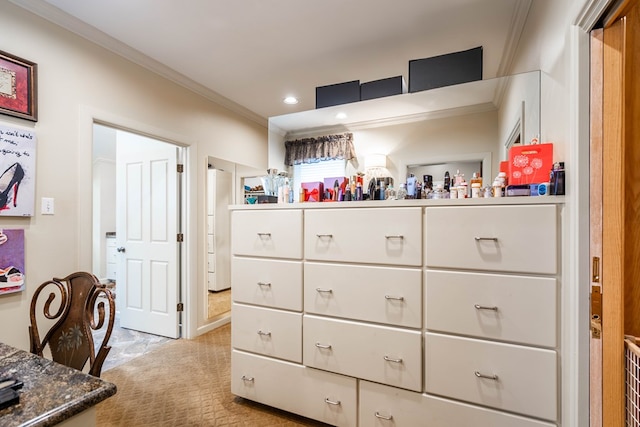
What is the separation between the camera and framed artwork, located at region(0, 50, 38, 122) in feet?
5.92

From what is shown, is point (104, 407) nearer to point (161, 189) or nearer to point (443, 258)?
point (161, 189)

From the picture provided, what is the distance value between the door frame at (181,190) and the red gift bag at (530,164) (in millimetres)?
2865

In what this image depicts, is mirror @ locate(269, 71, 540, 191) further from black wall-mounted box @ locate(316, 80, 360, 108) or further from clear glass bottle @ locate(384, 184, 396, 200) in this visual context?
clear glass bottle @ locate(384, 184, 396, 200)

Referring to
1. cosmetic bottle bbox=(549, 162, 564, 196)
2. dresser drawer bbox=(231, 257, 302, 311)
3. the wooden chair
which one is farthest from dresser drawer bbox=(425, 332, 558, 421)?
the wooden chair

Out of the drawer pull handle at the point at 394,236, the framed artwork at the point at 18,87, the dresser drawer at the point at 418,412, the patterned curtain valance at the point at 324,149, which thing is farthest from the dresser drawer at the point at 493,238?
the framed artwork at the point at 18,87

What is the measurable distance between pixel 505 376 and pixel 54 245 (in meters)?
2.88

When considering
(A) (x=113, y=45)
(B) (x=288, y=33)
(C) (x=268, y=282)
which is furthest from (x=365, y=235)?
(A) (x=113, y=45)

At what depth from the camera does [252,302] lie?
1949mm

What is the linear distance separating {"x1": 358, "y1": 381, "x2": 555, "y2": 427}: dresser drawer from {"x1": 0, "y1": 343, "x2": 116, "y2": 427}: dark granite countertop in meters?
1.32

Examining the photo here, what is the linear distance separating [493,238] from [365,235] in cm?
62

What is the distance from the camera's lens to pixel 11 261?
1.83m

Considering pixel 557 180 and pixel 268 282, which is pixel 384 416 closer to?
→ pixel 268 282

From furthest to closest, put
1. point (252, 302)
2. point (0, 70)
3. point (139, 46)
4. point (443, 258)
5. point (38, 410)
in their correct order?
point (139, 46) < point (252, 302) < point (0, 70) < point (443, 258) < point (38, 410)

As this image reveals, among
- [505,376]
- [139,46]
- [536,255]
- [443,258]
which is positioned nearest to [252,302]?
[443,258]
